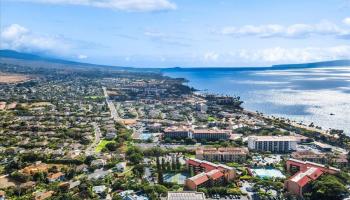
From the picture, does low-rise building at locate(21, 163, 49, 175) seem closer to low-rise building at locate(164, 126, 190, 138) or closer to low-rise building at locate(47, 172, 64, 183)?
low-rise building at locate(47, 172, 64, 183)

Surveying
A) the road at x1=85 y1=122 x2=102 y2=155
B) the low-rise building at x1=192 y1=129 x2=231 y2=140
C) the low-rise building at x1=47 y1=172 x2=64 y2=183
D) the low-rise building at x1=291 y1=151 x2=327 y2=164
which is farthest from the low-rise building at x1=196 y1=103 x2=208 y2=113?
the low-rise building at x1=47 y1=172 x2=64 y2=183

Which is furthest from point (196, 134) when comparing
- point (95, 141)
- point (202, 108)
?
point (202, 108)

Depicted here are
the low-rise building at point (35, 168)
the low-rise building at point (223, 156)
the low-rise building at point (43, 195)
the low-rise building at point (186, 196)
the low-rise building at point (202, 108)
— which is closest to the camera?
the low-rise building at point (186, 196)

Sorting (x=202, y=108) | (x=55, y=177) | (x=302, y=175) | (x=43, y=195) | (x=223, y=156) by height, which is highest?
(x=302, y=175)

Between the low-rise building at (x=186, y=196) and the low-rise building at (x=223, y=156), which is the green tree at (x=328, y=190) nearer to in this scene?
the low-rise building at (x=186, y=196)

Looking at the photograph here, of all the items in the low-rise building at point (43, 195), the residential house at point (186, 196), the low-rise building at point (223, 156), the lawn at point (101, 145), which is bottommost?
the low-rise building at point (43, 195)

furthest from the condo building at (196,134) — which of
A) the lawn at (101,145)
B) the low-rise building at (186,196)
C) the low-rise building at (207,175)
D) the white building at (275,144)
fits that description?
the low-rise building at (186,196)

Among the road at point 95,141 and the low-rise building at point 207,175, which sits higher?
the low-rise building at point 207,175

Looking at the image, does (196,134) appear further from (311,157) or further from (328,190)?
(328,190)
